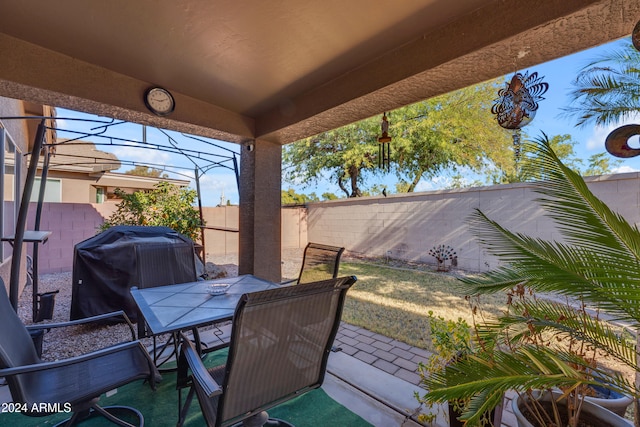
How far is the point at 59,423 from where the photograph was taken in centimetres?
183

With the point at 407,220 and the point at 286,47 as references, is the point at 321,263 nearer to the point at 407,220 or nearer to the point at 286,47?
the point at 286,47

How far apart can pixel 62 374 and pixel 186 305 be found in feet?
2.45

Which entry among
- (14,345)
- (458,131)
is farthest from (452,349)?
(458,131)

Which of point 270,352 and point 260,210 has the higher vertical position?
point 260,210

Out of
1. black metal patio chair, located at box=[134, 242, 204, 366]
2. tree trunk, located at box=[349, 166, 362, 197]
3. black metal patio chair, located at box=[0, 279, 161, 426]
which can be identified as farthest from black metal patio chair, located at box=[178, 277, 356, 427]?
tree trunk, located at box=[349, 166, 362, 197]

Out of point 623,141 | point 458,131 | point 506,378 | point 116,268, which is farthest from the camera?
point 458,131

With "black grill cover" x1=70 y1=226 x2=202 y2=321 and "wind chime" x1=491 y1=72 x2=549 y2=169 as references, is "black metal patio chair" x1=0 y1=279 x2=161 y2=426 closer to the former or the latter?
"black grill cover" x1=70 y1=226 x2=202 y2=321

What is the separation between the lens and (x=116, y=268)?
342 cm

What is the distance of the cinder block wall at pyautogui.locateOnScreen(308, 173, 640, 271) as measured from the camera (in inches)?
184

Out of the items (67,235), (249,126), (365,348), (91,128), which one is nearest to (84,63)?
(91,128)

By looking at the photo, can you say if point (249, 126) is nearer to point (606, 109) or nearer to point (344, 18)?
point (344, 18)

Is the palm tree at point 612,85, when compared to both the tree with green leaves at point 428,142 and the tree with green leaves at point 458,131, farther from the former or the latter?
the tree with green leaves at point 458,131

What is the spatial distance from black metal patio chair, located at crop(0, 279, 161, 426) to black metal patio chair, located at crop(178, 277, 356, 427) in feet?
1.20

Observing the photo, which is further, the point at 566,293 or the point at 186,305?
the point at 186,305
